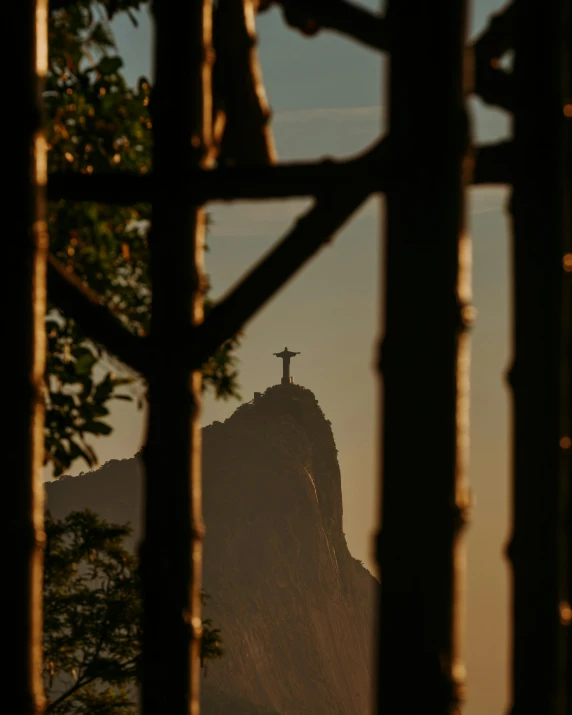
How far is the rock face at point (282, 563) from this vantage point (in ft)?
437

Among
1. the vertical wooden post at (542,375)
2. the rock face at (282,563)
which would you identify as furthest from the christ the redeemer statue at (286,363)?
the vertical wooden post at (542,375)

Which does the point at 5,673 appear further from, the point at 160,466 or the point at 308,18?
the point at 308,18

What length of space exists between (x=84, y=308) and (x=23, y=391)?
1.24 metres

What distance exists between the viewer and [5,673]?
174 inches

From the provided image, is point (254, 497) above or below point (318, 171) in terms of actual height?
below

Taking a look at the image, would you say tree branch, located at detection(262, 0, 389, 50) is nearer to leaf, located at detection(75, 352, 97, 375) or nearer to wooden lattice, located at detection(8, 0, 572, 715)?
wooden lattice, located at detection(8, 0, 572, 715)

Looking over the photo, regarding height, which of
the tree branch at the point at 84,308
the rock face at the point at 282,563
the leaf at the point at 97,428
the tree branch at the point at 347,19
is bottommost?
the rock face at the point at 282,563

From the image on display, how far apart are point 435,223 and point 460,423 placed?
75 cm

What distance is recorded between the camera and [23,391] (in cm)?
449

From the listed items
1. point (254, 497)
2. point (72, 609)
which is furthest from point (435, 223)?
point (254, 497)

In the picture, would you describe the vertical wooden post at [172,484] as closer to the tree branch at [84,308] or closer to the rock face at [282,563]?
the tree branch at [84,308]

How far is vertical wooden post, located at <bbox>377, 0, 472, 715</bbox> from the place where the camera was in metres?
4.07

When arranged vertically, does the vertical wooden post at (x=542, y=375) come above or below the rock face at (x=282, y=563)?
above

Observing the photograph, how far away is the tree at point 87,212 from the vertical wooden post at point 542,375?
553cm
